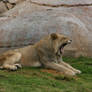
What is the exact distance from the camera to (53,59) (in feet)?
29.2

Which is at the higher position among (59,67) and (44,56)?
(44,56)

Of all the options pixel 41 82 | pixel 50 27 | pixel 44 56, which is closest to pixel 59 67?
pixel 44 56

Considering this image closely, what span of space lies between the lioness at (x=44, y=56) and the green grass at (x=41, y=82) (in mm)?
440

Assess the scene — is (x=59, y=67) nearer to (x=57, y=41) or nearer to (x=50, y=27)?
(x=57, y=41)

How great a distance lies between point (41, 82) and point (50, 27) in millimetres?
5107

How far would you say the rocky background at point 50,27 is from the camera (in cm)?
1146

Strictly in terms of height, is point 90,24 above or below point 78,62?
above

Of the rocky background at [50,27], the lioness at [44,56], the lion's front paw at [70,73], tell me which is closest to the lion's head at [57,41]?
the lioness at [44,56]

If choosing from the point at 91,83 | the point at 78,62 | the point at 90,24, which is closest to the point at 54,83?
the point at 91,83

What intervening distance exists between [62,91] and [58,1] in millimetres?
8265

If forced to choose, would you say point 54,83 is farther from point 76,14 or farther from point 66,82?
point 76,14

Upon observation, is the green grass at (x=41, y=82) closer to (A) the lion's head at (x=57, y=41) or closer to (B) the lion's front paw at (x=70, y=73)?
(B) the lion's front paw at (x=70, y=73)

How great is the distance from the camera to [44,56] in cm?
895

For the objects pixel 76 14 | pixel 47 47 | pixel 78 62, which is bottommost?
pixel 78 62
